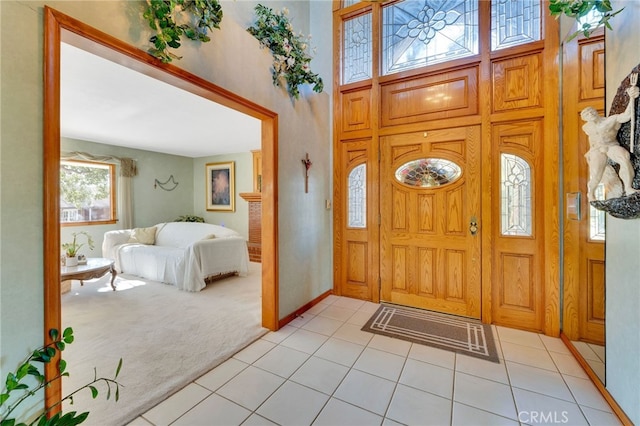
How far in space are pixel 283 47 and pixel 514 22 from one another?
227cm

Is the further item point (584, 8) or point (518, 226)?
point (518, 226)

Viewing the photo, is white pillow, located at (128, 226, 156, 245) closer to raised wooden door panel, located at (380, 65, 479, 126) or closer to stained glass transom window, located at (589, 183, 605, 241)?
raised wooden door panel, located at (380, 65, 479, 126)

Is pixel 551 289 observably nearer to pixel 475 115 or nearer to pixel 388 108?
pixel 475 115

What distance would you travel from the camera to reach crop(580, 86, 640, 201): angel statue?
1.31 metres

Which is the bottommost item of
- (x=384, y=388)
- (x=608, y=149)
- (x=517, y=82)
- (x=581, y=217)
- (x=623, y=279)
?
(x=384, y=388)

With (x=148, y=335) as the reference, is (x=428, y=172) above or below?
above

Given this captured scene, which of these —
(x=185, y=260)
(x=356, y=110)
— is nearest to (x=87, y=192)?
(x=185, y=260)

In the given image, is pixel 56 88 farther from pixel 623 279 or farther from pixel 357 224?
pixel 623 279

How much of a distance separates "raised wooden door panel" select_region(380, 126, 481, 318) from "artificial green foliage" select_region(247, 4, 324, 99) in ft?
3.92

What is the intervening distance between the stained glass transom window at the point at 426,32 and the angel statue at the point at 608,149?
1712mm

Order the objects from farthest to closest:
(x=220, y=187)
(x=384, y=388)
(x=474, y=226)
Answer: (x=220, y=187) → (x=474, y=226) → (x=384, y=388)

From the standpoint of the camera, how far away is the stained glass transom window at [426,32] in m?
2.77

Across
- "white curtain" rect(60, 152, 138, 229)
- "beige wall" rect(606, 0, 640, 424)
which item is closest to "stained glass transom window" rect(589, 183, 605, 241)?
"beige wall" rect(606, 0, 640, 424)

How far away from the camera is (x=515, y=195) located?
2.58m
